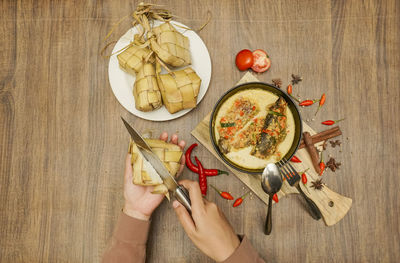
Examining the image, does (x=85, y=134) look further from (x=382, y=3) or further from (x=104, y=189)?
(x=382, y=3)

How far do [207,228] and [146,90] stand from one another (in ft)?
2.25

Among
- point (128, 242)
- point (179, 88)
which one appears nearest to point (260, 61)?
point (179, 88)

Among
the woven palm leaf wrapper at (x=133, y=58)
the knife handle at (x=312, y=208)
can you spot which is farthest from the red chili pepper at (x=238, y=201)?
the woven palm leaf wrapper at (x=133, y=58)

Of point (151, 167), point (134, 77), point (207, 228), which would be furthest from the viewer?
point (134, 77)

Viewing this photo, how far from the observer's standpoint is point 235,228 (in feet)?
4.78

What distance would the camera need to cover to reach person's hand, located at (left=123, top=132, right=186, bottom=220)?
1.39m

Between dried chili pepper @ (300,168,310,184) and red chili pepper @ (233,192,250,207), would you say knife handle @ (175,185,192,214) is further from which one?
dried chili pepper @ (300,168,310,184)

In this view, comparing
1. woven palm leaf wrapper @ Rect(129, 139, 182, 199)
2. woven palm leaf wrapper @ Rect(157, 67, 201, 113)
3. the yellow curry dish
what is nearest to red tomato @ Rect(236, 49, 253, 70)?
the yellow curry dish

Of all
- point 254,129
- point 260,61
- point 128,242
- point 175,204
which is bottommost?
point 128,242

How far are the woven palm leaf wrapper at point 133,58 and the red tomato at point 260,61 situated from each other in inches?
21.2

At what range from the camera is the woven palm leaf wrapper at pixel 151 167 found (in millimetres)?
1304

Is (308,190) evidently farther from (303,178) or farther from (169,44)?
(169,44)

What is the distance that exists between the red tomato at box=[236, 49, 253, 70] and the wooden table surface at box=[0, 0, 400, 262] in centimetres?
6

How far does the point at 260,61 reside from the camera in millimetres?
1467
